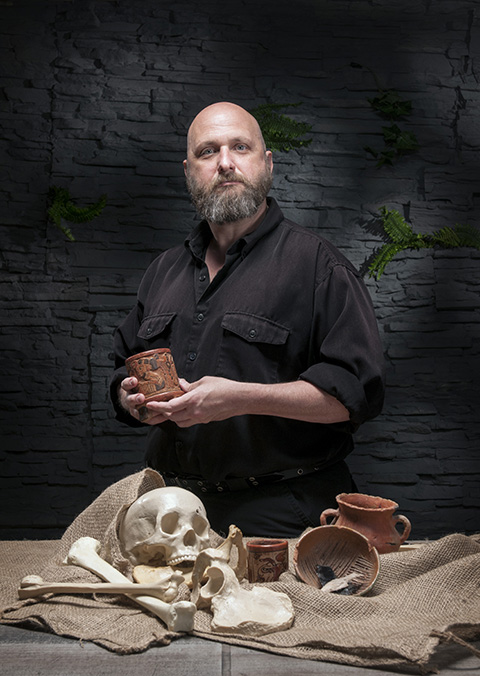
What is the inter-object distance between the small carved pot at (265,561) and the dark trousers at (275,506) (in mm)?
499

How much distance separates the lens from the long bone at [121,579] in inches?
52.2

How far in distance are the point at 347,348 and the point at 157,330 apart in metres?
0.67

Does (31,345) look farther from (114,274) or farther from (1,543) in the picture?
(1,543)

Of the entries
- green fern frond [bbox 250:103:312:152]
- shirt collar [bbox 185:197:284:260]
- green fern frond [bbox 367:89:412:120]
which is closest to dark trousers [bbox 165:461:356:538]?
shirt collar [bbox 185:197:284:260]

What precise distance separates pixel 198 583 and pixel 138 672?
315mm

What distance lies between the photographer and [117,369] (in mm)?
2459

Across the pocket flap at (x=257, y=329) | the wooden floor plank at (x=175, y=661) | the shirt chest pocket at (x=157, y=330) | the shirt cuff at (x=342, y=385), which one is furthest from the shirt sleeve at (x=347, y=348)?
the wooden floor plank at (x=175, y=661)

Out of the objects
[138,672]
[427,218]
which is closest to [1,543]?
[138,672]

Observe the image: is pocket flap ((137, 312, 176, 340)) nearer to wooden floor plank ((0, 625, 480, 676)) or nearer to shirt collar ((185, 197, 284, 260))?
shirt collar ((185, 197, 284, 260))

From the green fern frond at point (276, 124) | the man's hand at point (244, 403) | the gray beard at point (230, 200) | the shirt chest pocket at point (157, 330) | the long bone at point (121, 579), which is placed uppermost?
the green fern frond at point (276, 124)

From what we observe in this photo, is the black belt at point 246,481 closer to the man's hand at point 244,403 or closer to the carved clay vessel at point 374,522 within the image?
the man's hand at point 244,403

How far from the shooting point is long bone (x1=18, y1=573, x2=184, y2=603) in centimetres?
141

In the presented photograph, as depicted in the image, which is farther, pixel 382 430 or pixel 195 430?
pixel 382 430

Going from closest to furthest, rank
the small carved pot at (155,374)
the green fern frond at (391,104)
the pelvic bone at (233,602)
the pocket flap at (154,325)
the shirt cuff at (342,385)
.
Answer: the pelvic bone at (233,602), the small carved pot at (155,374), the shirt cuff at (342,385), the pocket flap at (154,325), the green fern frond at (391,104)
